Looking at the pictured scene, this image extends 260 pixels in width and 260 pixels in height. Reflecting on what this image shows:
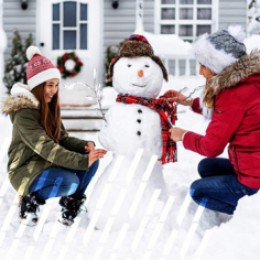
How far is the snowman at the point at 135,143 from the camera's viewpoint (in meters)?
3.08

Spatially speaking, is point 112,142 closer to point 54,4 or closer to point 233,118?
point 233,118

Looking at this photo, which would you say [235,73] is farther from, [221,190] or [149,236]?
[149,236]

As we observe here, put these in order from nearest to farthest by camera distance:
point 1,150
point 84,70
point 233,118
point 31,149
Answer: point 233,118 → point 31,149 → point 1,150 → point 84,70

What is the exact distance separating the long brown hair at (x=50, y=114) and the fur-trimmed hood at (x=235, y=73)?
980 mm

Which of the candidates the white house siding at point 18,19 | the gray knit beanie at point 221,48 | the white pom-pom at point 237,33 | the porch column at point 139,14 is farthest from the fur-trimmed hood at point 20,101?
the white house siding at point 18,19

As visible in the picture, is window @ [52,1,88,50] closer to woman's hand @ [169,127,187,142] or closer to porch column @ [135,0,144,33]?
porch column @ [135,0,144,33]

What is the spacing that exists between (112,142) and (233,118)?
890 mm

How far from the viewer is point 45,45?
28.6 ft

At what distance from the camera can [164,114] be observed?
3121mm

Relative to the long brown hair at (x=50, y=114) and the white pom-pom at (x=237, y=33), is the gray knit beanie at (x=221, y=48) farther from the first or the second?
the long brown hair at (x=50, y=114)

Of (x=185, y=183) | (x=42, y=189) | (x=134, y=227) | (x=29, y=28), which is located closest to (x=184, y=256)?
(x=134, y=227)

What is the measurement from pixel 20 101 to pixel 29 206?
0.65 meters

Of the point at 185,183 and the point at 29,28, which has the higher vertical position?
the point at 29,28

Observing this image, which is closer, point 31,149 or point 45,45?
point 31,149
